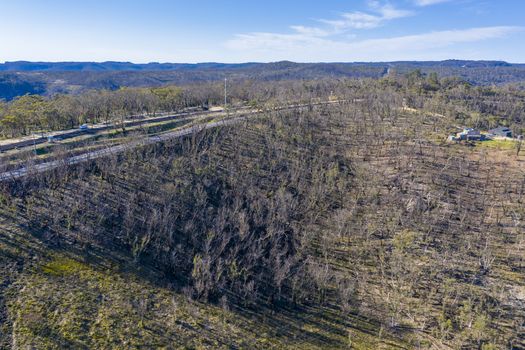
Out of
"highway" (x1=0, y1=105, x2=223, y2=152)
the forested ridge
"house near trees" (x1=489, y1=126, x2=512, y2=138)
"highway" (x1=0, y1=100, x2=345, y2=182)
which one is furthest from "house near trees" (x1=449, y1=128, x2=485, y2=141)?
"highway" (x1=0, y1=105, x2=223, y2=152)

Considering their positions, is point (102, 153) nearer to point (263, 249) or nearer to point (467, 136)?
point (263, 249)

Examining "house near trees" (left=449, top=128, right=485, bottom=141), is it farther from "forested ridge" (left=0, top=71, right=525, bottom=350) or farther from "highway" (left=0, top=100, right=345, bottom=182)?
"highway" (left=0, top=100, right=345, bottom=182)

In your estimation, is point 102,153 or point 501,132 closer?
point 102,153

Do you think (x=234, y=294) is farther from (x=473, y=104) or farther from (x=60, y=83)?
(x=60, y=83)

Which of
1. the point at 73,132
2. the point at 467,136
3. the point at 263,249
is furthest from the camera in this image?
the point at 467,136

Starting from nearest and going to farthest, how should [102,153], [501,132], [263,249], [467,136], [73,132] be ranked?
[263,249] < [102,153] < [73,132] < [467,136] < [501,132]

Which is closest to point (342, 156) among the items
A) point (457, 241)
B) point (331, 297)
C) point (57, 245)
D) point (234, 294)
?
point (457, 241)

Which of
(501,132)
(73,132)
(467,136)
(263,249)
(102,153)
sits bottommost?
(263,249)

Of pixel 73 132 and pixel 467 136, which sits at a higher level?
pixel 467 136

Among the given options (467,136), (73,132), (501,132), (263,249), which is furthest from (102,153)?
(501,132)
